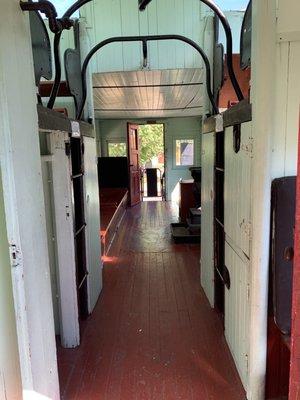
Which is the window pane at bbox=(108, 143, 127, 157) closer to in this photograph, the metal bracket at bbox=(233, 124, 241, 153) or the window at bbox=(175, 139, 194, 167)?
the window at bbox=(175, 139, 194, 167)

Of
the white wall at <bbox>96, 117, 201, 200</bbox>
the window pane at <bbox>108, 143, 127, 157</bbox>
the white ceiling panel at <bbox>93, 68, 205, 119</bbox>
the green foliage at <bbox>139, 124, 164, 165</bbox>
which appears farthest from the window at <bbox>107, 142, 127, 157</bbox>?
the green foliage at <bbox>139, 124, 164, 165</bbox>

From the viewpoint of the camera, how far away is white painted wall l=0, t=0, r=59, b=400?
1239 mm

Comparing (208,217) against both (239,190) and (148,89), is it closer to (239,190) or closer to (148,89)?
(239,190)

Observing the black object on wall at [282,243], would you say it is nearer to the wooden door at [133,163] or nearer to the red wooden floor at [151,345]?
the red wooden floor at [151,345]

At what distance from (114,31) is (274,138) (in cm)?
232

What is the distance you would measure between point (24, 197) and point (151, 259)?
2.98 m

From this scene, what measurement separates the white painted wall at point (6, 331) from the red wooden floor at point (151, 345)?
0.61 m

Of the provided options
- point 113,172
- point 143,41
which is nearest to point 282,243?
point 143,41

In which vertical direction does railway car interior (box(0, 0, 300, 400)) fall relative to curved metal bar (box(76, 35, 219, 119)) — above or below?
below

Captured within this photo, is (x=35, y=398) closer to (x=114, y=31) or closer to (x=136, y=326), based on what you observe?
(x=136, y=326)

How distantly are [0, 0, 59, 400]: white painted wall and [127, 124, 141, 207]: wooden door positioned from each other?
21.0 ft

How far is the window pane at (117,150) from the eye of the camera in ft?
29.2

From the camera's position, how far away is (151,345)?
2346 mm

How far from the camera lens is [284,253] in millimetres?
1493
